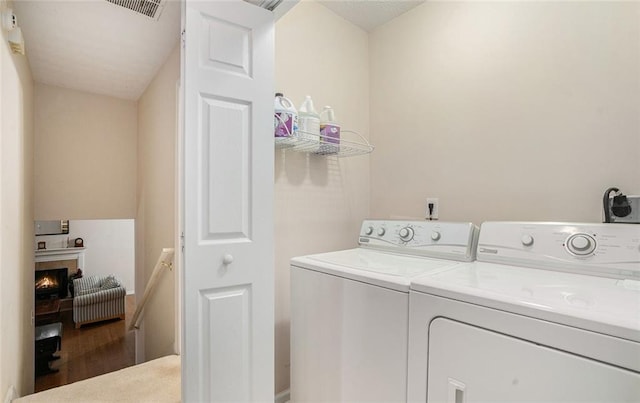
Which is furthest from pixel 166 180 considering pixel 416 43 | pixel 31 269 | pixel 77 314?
pixel 77 314

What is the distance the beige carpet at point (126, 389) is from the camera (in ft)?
5.80

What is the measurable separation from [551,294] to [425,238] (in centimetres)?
69

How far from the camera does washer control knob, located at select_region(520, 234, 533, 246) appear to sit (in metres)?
1.25

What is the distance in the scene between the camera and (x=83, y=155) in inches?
136

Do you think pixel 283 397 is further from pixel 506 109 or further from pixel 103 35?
pixel 103 35

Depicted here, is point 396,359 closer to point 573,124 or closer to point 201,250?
point 201,250

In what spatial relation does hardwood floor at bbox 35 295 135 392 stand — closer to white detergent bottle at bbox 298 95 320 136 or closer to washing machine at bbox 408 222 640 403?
white detergent bottle at bbox 298 95 320 136

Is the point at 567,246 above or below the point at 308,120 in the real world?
below

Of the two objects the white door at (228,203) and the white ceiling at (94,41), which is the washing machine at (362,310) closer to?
the white door at (228,203)

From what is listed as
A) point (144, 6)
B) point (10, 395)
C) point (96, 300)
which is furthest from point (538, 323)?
point (96, 300)

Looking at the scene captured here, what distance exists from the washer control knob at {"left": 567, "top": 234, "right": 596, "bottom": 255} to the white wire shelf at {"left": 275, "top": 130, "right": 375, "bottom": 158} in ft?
3.78

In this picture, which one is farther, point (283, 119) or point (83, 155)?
point (83, 155)

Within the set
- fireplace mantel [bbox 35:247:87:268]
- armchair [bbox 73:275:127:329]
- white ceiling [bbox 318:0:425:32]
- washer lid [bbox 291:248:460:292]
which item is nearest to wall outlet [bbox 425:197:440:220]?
washer lid [bbox 291:248:460:292]

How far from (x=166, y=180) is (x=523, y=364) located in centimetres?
269
